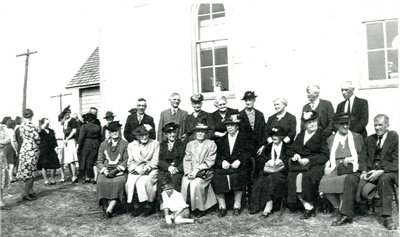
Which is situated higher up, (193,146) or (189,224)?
(193,146)

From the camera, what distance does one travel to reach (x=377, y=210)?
5.87 metres

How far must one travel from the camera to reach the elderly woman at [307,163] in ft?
20.5

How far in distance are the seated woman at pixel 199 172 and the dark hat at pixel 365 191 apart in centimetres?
214

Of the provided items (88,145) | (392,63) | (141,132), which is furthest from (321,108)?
(88,145)

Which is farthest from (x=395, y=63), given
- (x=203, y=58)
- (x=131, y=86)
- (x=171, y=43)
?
(x=131, y=86)

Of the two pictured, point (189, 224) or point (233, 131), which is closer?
point (189, 224)

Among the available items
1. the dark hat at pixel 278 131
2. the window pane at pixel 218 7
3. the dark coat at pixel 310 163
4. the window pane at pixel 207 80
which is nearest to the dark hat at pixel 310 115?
the dark coat at pixel 310 163

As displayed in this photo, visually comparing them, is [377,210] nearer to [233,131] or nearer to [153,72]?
[233,131]

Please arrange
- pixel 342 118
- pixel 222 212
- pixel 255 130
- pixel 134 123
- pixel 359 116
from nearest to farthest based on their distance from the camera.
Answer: pixel 342 118, pixel 222 212, pixel 359 116, pixel 255 130, pixel 134 123

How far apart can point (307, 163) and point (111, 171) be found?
3.27 meters

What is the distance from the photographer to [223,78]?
9383mm

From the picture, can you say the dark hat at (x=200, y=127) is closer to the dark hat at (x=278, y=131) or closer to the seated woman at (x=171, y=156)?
the seated woman at (x=171, y=156)

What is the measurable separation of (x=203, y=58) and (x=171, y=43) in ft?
2.61

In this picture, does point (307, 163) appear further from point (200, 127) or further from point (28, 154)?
point (28, 154)
